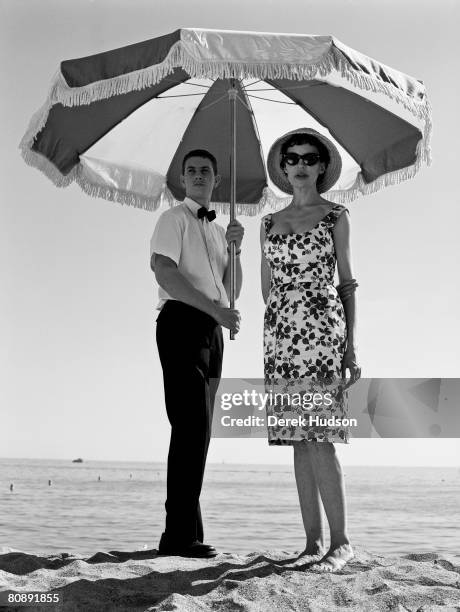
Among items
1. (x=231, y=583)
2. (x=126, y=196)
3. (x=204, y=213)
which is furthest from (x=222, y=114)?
(x=231, y=583)

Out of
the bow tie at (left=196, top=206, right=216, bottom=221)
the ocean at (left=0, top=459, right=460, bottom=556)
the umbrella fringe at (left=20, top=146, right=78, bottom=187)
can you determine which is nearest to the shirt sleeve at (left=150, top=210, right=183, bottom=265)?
the bow tie at (left=196, top=206, right=216, bottom=221)

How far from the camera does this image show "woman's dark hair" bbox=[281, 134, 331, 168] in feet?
11.0

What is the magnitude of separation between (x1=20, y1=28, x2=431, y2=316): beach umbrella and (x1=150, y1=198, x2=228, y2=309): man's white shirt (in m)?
0.37

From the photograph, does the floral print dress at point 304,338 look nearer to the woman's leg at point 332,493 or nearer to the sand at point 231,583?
the woman's leg at point 332,493

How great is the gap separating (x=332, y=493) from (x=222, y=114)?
231cm

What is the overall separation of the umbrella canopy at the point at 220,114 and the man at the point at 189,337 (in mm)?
619

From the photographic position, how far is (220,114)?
14.3ft

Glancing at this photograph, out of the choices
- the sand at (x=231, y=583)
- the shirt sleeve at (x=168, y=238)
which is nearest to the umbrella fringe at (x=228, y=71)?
the shirt sleeve at (x=168, y=238)

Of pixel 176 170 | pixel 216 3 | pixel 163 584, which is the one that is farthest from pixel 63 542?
pixel 216 3

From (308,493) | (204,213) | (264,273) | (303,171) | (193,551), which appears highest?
(303,171)

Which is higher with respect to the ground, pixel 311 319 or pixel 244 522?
pixel 311 319

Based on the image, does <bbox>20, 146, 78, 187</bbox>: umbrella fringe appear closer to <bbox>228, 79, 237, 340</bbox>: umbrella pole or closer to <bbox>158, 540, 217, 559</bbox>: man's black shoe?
<bbox>228, 79, 237, 340</bbox>: umbrella pole

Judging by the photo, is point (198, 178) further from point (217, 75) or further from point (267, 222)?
point (217, 75)

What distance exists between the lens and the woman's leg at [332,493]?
3027 millimetres
